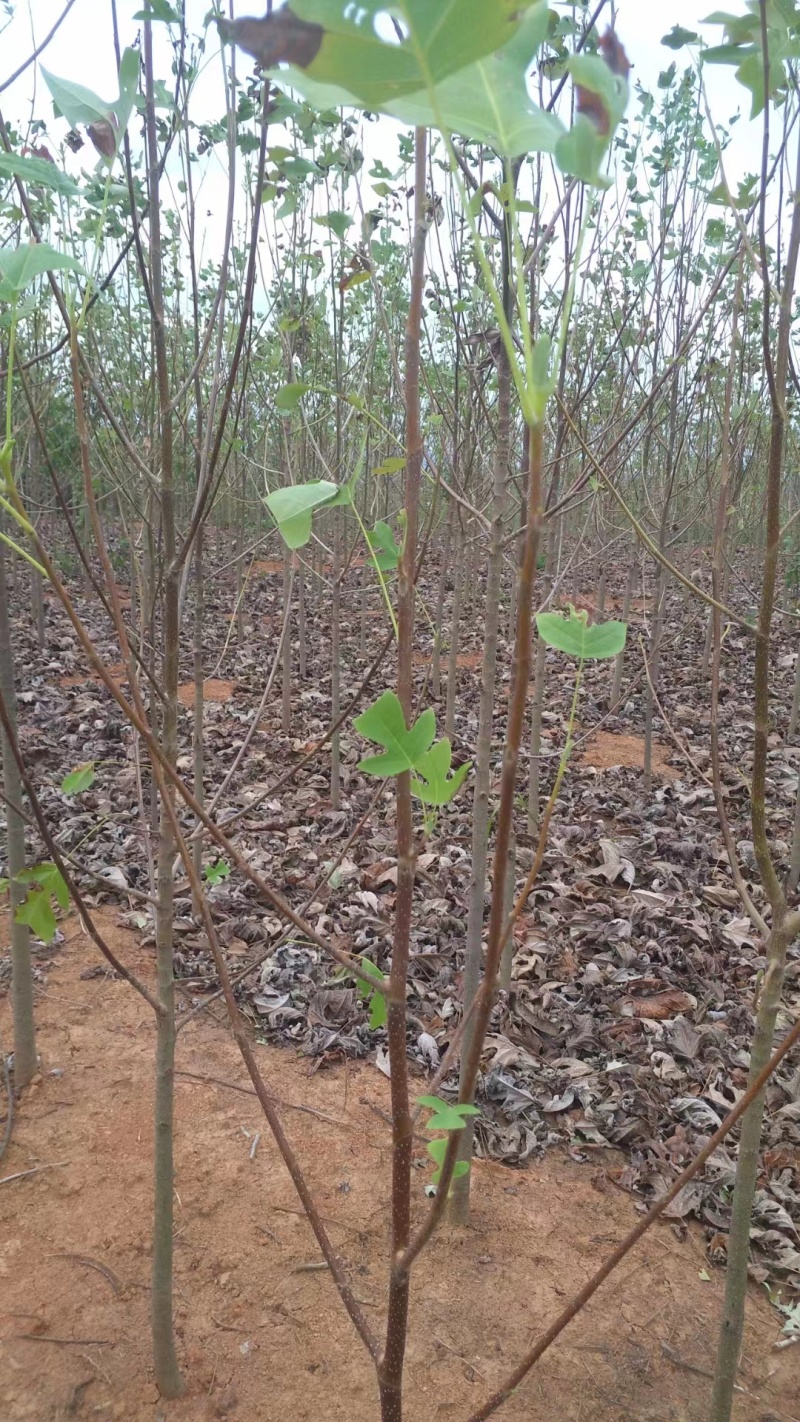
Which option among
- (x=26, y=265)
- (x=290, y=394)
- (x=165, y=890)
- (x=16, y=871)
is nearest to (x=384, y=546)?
(x=290, y=394)

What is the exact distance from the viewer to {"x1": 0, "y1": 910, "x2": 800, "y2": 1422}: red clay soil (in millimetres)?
1684

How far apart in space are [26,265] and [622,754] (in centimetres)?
514

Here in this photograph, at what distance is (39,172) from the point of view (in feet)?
2.75

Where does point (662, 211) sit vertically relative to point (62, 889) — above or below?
above

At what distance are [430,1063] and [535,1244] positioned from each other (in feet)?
2.16

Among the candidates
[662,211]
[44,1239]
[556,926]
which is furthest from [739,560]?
[44,1239]

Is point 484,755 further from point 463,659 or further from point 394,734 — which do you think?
point 463,659

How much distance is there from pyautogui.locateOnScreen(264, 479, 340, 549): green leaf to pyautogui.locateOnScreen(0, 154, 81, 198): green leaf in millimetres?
437

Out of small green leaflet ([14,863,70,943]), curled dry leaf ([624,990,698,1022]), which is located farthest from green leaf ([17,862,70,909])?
curled dry leaf ([624,990,698,1022])

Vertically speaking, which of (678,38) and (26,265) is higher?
(678,38)

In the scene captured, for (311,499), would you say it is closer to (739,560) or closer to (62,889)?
(62,889)

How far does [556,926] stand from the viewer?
3443 millimetres

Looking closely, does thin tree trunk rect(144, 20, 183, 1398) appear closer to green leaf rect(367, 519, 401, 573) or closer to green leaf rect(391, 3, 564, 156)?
green leaf rect(367, 519, 401, 573)

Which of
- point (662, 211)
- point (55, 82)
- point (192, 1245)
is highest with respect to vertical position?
Answer: point (662, 211)
